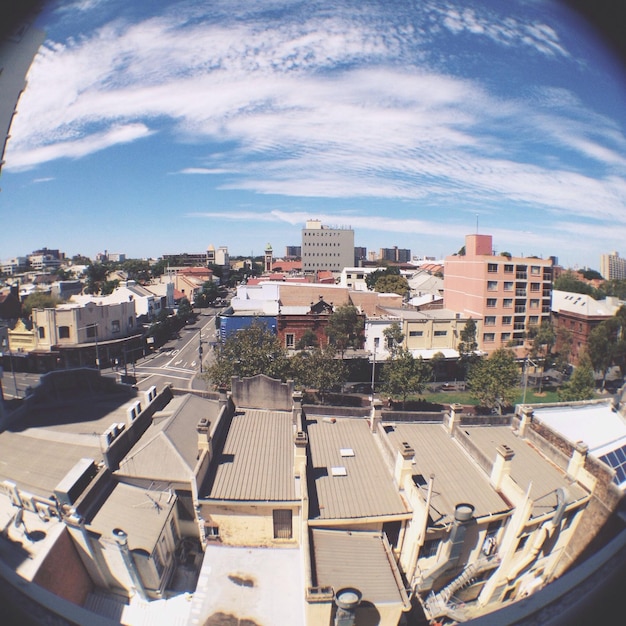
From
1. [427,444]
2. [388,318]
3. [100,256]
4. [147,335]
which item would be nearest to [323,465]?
[427,444]

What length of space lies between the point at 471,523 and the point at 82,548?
5.92 m

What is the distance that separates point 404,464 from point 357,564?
1.81 meters

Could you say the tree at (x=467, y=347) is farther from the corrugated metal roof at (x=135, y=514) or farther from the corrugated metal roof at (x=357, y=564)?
the corrugated metal roof at (x=135, y=514)

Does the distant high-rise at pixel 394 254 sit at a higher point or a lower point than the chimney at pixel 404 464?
higher

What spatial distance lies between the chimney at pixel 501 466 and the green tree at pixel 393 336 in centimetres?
1096

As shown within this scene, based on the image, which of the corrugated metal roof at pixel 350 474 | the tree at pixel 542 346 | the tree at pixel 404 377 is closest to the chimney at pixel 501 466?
the corrugated metal roof at pixel 350 474

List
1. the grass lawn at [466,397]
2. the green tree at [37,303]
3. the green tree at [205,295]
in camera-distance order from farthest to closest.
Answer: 1. the green tree at [205,295]
2. the green tree at [37,303]
3. the grass lawn at [466,397]

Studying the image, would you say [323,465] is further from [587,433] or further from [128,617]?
[587,433]

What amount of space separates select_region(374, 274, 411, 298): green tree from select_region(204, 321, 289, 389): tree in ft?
71.2

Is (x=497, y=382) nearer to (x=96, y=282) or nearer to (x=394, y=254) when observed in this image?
(x=96, y=282)

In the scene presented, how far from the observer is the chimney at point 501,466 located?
6535 millimetres

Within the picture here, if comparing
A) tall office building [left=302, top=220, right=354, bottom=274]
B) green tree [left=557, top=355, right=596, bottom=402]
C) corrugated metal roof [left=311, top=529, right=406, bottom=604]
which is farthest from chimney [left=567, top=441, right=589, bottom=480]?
tall office building [left=302, top=220, right=354, bottom=274]

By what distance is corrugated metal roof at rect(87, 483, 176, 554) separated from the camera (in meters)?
5.21

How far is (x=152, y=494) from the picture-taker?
6125 millimetres
